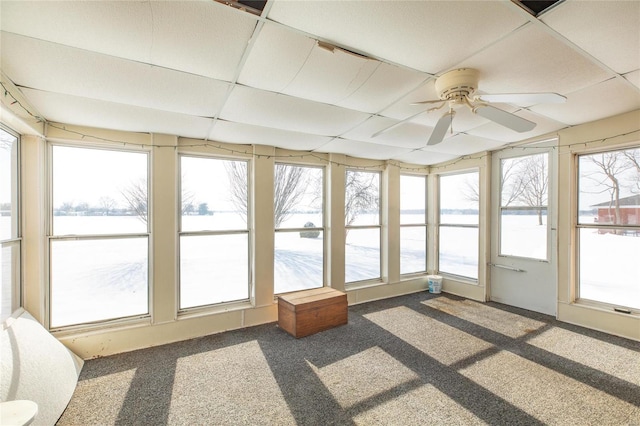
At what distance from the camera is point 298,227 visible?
171 inches

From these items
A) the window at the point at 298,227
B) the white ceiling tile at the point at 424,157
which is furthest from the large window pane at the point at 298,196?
the white ceiling tile at the point at 424,157

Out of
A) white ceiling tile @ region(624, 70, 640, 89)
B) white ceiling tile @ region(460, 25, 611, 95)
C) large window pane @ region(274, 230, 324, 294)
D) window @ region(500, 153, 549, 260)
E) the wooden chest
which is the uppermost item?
white ceiling tile @ region(624, 70, 640, 89)

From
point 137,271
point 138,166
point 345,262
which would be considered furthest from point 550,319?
point 138,166

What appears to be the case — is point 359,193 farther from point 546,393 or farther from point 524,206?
point 546,393

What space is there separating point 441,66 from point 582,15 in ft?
2.35

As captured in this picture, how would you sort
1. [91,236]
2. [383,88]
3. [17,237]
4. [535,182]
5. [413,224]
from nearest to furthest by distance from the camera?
[383,88] → [17,237] → [91,236] → [535,182] → [413,224]

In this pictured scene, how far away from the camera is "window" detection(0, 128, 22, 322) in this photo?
7.90ft

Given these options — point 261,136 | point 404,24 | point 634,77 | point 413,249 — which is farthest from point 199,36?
point 413,249

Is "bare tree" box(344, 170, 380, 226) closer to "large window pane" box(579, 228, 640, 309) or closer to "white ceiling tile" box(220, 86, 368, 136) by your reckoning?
"white ceiling tile" box(220, 86, 368, 136)

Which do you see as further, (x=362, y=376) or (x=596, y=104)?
(x=596, y=104)

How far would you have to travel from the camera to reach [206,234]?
368cm

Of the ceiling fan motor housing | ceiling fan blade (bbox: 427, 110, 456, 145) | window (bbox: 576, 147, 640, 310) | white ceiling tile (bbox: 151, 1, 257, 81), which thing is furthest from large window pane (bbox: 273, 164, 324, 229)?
window (bbox: 576, 147, 640, 310)

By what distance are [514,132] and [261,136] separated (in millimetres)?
3307

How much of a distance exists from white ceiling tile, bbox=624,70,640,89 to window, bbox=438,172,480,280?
2.64 metres
